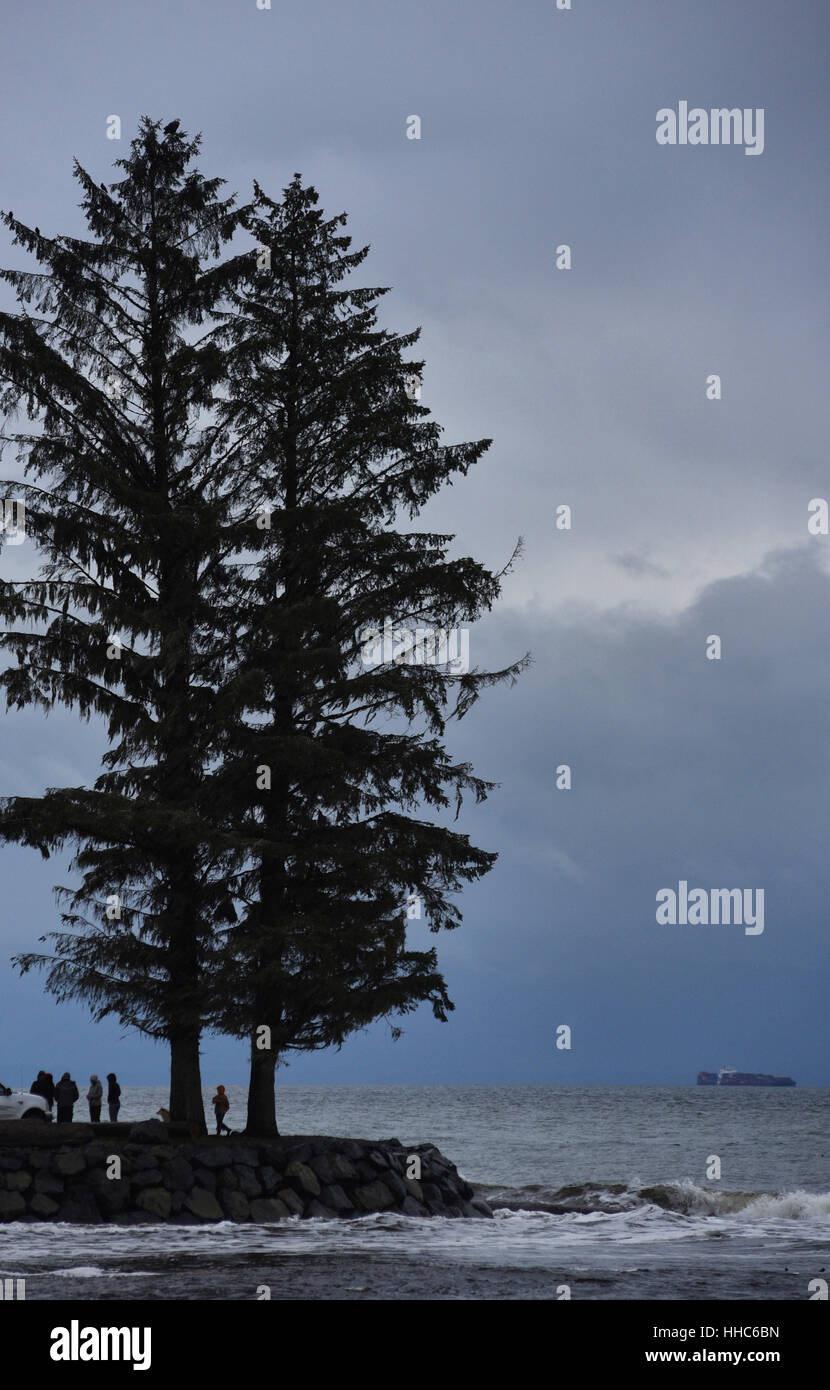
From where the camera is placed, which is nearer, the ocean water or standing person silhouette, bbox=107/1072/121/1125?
the ocean water

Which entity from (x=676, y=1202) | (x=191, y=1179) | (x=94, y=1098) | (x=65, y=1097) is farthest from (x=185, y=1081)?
(x=676, y=1202)

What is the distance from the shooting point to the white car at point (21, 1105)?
26.9 metres

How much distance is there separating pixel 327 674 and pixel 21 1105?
11.4 m

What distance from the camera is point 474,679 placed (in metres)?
25.4

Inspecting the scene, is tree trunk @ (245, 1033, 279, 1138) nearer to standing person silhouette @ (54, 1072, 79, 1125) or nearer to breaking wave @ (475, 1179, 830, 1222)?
standing person silhouette @ (54, 1072, 79, 1125)

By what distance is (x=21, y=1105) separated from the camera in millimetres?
27125

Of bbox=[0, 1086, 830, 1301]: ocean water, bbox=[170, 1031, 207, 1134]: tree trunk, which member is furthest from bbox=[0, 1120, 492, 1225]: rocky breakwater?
bbox=[170, 1031, 207, 1134]: tree trunk

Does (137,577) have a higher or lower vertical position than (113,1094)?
higher

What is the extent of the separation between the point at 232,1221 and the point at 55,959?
5673 millimetres

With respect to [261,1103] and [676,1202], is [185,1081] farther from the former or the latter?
[676,1202]

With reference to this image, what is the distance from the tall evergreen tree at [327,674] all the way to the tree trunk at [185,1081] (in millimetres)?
1067

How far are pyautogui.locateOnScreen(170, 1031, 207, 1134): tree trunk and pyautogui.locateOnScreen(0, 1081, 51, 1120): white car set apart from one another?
4.26 m

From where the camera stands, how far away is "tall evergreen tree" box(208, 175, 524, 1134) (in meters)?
23.1
